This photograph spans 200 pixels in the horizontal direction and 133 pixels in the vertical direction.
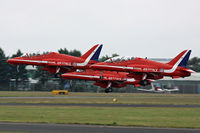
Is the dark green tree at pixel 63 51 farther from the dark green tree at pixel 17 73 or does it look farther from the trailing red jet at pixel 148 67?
the trailing red jet at pixel 148 67

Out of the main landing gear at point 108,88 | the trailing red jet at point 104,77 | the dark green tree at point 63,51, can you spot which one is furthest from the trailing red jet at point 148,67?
the dark green tree at point 63,51

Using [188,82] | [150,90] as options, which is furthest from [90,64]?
[188,82]

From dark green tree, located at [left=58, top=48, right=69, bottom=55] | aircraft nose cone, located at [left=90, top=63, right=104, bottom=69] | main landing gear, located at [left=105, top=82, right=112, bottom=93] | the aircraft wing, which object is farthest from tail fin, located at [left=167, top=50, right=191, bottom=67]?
dark green tree, located at [left=58, top=48, right=69, bottom=55]

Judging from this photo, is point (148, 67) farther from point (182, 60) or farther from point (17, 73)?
point (17, 73)

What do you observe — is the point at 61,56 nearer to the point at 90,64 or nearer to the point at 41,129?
the point at 90,64

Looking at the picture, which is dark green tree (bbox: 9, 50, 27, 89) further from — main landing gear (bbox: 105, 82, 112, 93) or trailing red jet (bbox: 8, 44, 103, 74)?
trailing red jet (bbox: 8, 44, 103, 74)

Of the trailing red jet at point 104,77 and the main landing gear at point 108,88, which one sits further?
the main landing gear at point 108,88

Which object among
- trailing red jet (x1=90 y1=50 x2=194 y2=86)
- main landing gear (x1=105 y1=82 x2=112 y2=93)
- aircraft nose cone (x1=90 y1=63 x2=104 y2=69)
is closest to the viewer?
aircraft nose cone (x1=90 y1=63 x2=104 y2=69)

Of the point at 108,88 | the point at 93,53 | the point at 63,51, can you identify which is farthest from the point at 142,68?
the point at 63,51

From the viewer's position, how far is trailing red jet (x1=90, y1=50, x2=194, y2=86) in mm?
73887

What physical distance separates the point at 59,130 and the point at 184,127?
10.2 metres

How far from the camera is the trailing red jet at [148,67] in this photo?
73887mm

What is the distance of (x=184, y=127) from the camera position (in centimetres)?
3023

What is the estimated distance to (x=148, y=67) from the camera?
7606cm
